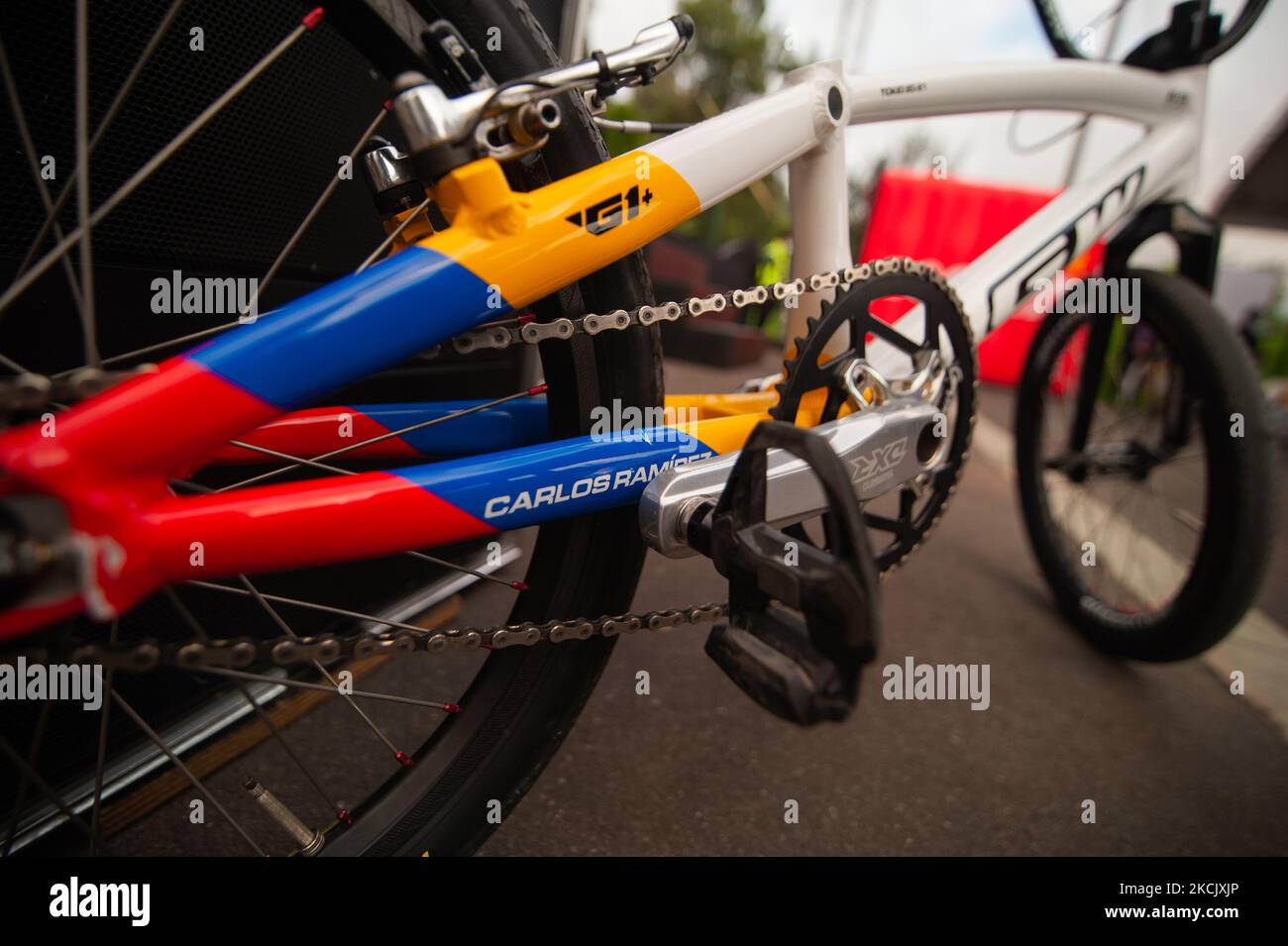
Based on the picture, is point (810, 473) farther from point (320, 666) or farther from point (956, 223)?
point (956, 223)

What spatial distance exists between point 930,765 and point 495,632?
34.1 inches

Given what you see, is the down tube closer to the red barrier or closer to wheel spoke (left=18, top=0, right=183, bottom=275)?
wheel spoke (left=18, top=0, right=183, bottom=275)

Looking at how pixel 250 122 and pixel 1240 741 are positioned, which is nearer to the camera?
pixel 250 122

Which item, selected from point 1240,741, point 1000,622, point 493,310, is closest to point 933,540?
point 1000,622

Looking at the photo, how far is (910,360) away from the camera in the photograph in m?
1.07

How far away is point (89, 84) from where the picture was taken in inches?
32.1

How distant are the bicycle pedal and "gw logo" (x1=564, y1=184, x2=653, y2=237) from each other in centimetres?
28

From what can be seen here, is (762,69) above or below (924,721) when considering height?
above

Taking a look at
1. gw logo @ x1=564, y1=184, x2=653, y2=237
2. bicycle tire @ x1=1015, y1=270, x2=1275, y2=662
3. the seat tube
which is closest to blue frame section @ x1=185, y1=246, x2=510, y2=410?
gw logo @ x1=564, y1=184, x2=653, y2=237

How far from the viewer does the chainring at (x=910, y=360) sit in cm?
91

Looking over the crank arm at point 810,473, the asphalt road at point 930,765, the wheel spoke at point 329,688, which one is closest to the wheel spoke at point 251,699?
the wheel spoke at point 329,688
